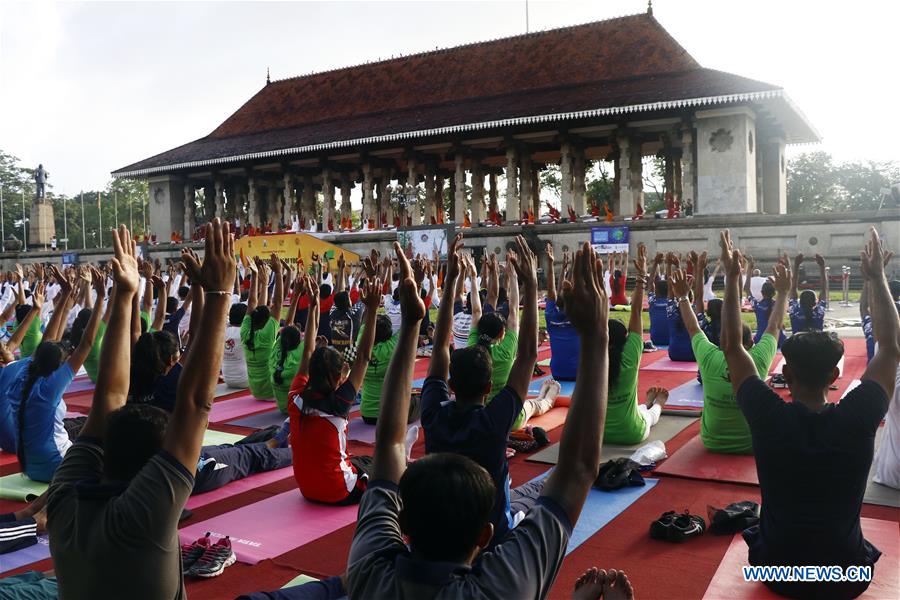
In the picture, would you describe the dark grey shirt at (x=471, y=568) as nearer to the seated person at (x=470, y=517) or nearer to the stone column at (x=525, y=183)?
the seated person at (x=470, y=517)

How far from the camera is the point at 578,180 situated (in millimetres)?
30875

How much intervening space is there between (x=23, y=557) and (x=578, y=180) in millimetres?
28470

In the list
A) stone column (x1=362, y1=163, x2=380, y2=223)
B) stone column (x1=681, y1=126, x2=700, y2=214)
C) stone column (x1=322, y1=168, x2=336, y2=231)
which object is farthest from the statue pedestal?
stone column (x1=681, y1=126, x2=700, y2=214)

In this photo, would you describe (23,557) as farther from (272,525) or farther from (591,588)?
(591,588)

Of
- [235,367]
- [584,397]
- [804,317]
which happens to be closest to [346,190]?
[235,367]

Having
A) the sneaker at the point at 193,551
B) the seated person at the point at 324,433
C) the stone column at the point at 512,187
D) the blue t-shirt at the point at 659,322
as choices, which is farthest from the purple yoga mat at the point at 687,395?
the stone column at the point at 512,187

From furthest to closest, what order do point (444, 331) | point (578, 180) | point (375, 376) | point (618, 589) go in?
point (578, 180), point (375, 376), point (444, 331), point (618, 589)

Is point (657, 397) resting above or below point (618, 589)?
below

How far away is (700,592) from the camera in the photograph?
371 centimetres

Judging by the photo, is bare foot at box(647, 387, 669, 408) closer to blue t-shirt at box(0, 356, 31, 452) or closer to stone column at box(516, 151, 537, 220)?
blue t-shirt at box(0, 356, 31, 452)

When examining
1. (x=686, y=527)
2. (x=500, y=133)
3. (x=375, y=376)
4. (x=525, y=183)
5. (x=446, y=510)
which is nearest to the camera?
(x=446, y=510)

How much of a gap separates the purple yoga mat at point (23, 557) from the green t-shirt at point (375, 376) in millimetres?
3383

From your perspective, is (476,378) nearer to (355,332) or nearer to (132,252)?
(132,252)

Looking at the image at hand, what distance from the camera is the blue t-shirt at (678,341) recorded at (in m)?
11.4
